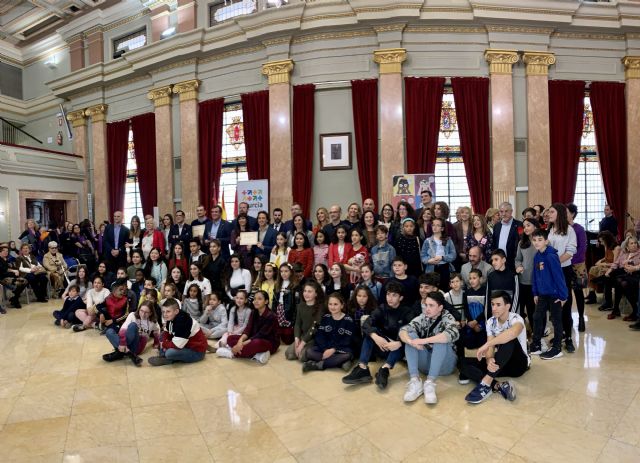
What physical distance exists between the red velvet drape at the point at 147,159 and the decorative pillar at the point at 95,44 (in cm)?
283

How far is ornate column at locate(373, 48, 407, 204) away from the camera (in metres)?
8.57

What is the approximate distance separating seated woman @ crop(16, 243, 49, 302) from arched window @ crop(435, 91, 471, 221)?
8.27 metres

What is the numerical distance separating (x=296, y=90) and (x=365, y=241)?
4995mm

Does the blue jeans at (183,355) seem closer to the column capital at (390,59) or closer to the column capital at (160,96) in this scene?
the column capital at (390,59)

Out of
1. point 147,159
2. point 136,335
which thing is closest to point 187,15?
point 147,159

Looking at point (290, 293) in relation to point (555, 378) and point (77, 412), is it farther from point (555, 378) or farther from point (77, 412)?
point (555, 378)

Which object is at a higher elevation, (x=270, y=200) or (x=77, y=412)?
(x=270, y=200)

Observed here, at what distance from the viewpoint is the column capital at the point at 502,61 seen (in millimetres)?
8633

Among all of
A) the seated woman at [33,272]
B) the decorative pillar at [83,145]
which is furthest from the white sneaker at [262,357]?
the decorative pillar at [83,145]

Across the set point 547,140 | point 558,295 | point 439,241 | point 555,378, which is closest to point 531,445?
point 555,378

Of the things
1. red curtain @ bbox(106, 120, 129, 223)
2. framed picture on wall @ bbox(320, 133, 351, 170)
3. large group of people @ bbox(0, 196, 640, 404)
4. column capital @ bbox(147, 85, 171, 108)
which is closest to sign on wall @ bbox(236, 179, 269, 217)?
framed picture on wall @ bbox(320, 133, 351, 170)

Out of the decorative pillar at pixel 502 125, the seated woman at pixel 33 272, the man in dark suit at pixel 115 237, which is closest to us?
the man in dark suit at pixel 115 237

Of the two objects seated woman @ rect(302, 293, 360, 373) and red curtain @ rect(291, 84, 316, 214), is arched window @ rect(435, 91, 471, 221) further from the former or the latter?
seated woman @ rect(302, 293, 360, 373)

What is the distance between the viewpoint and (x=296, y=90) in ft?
29.6
